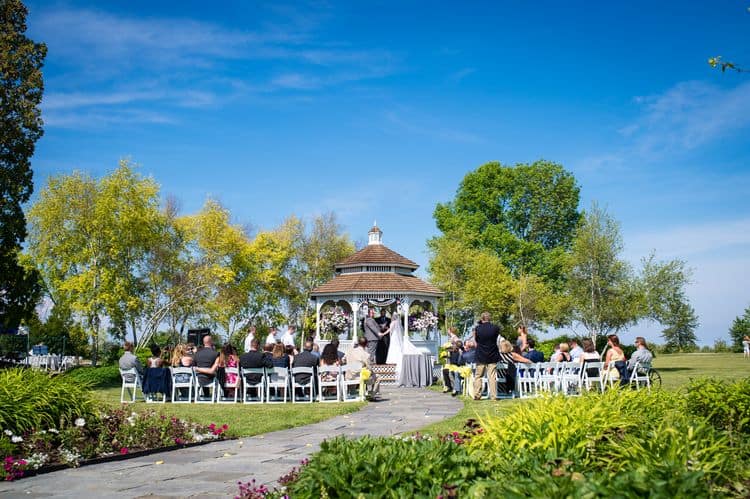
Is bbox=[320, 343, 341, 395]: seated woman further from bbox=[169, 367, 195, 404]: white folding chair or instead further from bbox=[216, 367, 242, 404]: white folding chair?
bbox=[169, 367, 195, 404]: white folding chair

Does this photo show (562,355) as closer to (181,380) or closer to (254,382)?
(254,382)

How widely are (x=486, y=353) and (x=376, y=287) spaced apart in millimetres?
10249

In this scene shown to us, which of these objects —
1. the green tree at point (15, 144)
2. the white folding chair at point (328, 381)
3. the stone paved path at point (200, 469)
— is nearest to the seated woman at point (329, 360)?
the white folding chair at point (328, 381)

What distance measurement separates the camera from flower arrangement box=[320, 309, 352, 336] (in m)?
25.1

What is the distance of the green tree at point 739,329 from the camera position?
45.6 meters

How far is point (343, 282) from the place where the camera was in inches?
1030

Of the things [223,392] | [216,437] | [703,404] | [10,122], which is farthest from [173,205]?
[703,404]

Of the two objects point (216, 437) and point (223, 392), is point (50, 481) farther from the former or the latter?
point (223, 392)

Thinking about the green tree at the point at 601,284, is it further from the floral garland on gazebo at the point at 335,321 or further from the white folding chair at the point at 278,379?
the white folding chair at the point at 278,379

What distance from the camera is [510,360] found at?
15.7 metres

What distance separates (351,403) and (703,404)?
8.50 metres

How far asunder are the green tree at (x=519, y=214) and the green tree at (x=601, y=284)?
11121mm

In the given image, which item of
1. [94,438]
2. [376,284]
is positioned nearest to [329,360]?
[94,438]

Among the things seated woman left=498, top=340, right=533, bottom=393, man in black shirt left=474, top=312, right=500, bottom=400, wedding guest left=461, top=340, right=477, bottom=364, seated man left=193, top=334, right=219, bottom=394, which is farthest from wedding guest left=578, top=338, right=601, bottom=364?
seated man left=193, top=334, right=219, bottom=394
